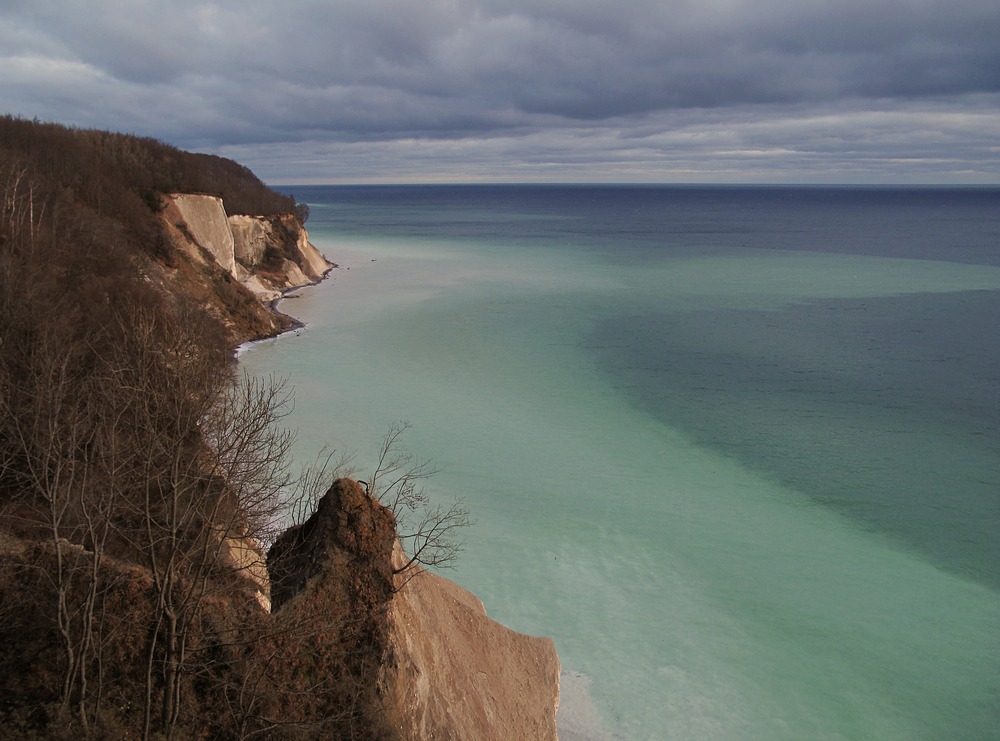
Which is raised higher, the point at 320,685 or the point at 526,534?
the point at 320,685

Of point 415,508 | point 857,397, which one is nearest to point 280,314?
point 415,508

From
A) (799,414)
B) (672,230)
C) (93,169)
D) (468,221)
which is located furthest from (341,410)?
(468,221)

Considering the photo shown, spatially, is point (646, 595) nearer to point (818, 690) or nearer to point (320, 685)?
point (818, 690)

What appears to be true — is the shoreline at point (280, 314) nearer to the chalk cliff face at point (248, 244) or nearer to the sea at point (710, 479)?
the chalk cliff face at point (248, 244)

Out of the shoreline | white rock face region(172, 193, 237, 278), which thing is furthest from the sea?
white rock face region(172, 193, 237, 278)

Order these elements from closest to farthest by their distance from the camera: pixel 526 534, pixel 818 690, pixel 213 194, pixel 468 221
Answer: pixel 818 690
pixel 526 534
pixel 213 194
pixel 468 221

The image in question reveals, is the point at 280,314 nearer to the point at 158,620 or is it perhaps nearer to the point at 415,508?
the point at 415,508
